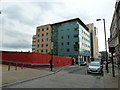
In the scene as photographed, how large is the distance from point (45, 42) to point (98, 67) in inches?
2051

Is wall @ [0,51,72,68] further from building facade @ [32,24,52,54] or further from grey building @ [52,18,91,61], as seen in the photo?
building facade @ [32,24,52,54]

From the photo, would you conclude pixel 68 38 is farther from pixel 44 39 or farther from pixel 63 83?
pixel 63 83

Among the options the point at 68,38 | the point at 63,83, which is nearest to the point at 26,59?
the point at 63,83

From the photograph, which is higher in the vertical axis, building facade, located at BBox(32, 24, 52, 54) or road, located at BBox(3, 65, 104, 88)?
building facade, located at BBox(32, 24, 52, 54)

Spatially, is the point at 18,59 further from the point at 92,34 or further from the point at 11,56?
the point at 92,34

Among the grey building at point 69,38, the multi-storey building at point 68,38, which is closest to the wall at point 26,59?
the multi-storey building at point 68,38

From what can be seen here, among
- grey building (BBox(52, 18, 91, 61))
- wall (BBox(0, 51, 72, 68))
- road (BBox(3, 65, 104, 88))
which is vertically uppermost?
grey building (BBox(52, 18, 91, 61))

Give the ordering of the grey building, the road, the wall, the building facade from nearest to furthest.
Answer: the road → the wall → the grey building → the building facade

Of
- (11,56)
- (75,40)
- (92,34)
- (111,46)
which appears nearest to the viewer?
(111,46)

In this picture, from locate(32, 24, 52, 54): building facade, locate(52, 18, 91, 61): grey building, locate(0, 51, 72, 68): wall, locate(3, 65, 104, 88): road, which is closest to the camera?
locate(3, 65, 104, 88): road

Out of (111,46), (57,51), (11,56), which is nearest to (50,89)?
(111,46)

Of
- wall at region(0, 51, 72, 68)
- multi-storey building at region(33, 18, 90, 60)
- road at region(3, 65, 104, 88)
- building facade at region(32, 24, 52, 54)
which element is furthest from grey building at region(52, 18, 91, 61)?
road at region(3, 65, 104, 88)

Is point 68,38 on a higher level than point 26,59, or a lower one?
higher

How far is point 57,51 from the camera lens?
195 ft
